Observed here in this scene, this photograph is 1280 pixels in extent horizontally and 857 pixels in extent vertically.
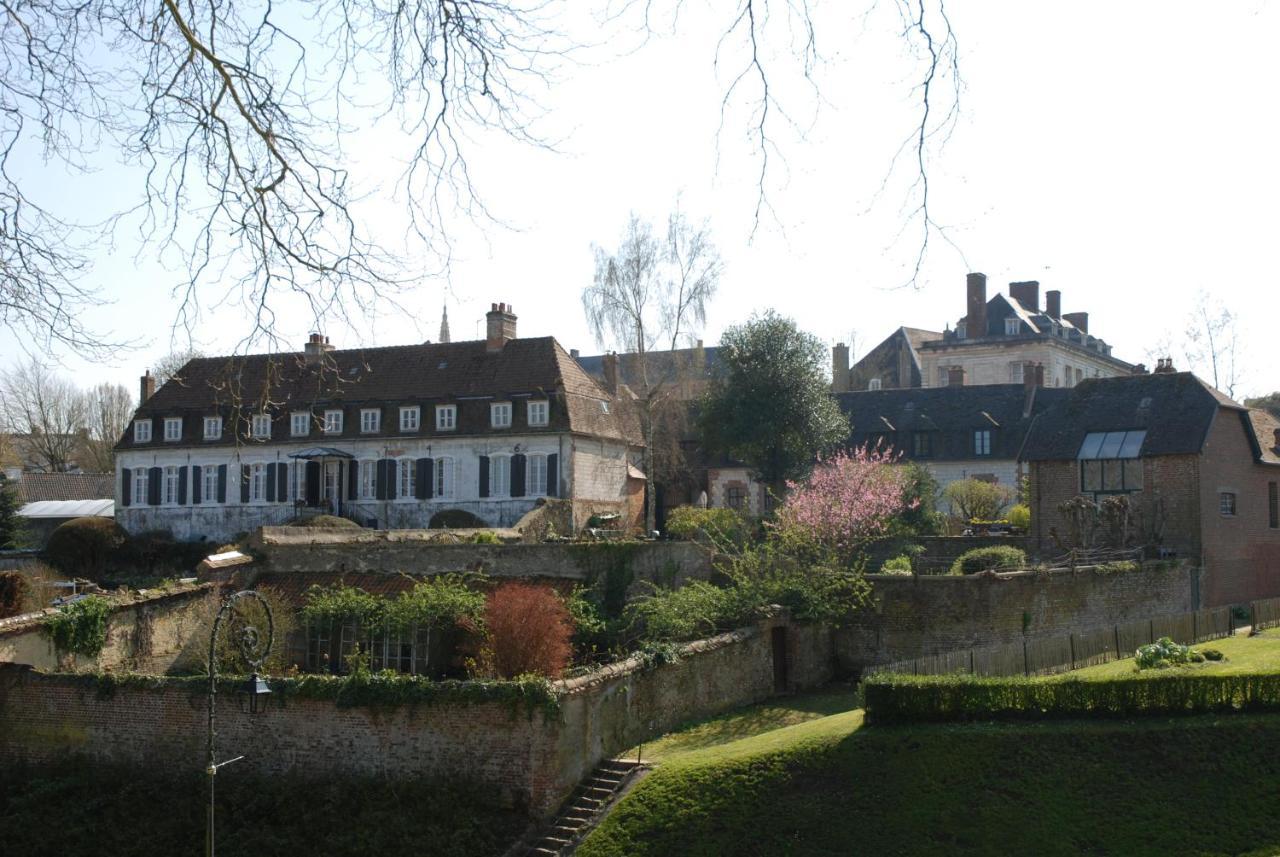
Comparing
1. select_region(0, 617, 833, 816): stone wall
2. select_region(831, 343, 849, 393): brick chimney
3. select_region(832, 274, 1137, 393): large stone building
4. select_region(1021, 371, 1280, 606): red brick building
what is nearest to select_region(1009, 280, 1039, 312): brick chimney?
select_region(832, 274, 1137, 393): large stone building

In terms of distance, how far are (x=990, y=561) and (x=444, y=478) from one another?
704 inches

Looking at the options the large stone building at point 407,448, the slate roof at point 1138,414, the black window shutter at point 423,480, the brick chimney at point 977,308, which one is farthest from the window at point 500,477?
the brick chimney at point 977,308

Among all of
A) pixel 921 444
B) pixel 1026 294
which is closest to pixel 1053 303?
pixel 1026 294

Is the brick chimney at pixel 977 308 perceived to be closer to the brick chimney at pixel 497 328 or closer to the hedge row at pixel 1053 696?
the brick chimney at pixel 497 328

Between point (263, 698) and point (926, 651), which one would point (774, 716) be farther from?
point (263, 698)

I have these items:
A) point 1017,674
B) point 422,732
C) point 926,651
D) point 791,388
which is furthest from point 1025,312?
point 422,732

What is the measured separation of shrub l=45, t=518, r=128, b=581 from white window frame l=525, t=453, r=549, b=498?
13.3 meters

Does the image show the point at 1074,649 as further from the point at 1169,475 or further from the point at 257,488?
the point at 257,488

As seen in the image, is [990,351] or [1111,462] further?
[990,351]

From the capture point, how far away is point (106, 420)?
62312 millimetres

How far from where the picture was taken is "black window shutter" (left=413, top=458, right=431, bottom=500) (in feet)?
126

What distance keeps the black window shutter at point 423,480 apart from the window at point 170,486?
30.6 feet

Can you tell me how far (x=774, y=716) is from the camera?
23.3 m

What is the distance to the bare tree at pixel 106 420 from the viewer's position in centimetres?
6206
